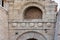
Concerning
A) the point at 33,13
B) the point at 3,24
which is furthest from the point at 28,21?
the point at 3,24

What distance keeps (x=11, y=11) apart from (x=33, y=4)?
174 cm

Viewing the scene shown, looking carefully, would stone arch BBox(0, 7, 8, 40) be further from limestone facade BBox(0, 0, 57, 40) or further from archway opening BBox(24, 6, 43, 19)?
archway opening BBox(24, 6, 43, 19)

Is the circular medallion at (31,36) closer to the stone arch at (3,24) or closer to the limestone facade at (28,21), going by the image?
the limestone facade at (28,21)

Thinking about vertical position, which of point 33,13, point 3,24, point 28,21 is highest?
point 33,13

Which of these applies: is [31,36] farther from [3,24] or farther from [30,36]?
[3,24]

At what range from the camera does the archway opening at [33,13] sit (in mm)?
15964

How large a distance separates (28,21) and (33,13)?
3.53 ft

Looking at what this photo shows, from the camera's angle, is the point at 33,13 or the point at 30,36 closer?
the point at 30,36

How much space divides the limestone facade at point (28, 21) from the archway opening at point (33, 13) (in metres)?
0.34

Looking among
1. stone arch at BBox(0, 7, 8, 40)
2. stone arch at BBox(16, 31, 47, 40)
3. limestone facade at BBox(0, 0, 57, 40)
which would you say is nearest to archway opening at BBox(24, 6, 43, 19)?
limestone facade at BBox(0, 0, 57, 40)

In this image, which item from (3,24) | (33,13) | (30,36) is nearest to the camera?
(3,24)

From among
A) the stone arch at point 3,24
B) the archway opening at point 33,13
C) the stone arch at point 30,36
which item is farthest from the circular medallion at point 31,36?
the archway opening at point 33,13

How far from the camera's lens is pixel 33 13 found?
16.0 meters

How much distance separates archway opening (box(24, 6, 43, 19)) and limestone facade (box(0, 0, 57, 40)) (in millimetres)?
341
